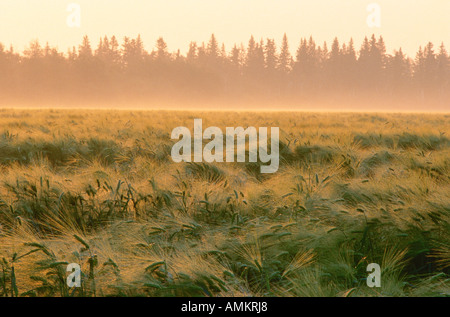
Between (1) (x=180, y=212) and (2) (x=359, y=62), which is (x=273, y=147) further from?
(2) (x=359, y=62)

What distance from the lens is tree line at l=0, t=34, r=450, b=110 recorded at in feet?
230

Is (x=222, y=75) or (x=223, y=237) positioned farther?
(x=222, y=75)

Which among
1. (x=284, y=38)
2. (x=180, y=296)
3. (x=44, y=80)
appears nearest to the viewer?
(x=180, y=296)

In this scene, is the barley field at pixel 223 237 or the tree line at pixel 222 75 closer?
the barley field at pixel 223 237

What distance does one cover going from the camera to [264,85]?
7631cm

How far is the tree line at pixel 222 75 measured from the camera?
2758 inches

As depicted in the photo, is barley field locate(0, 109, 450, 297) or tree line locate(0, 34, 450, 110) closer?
barley field locate(0, 109, 450, 297)

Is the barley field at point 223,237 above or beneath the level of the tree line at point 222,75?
beneath

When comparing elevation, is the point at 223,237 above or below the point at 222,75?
below

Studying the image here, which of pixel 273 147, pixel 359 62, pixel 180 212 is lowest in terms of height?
pixel 180 212

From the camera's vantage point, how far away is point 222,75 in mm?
76125

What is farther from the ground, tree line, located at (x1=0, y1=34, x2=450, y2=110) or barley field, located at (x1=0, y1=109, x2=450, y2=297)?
tree line, located at (x1=0, y1=34, x2=450, y2=110)

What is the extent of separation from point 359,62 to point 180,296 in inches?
3257
